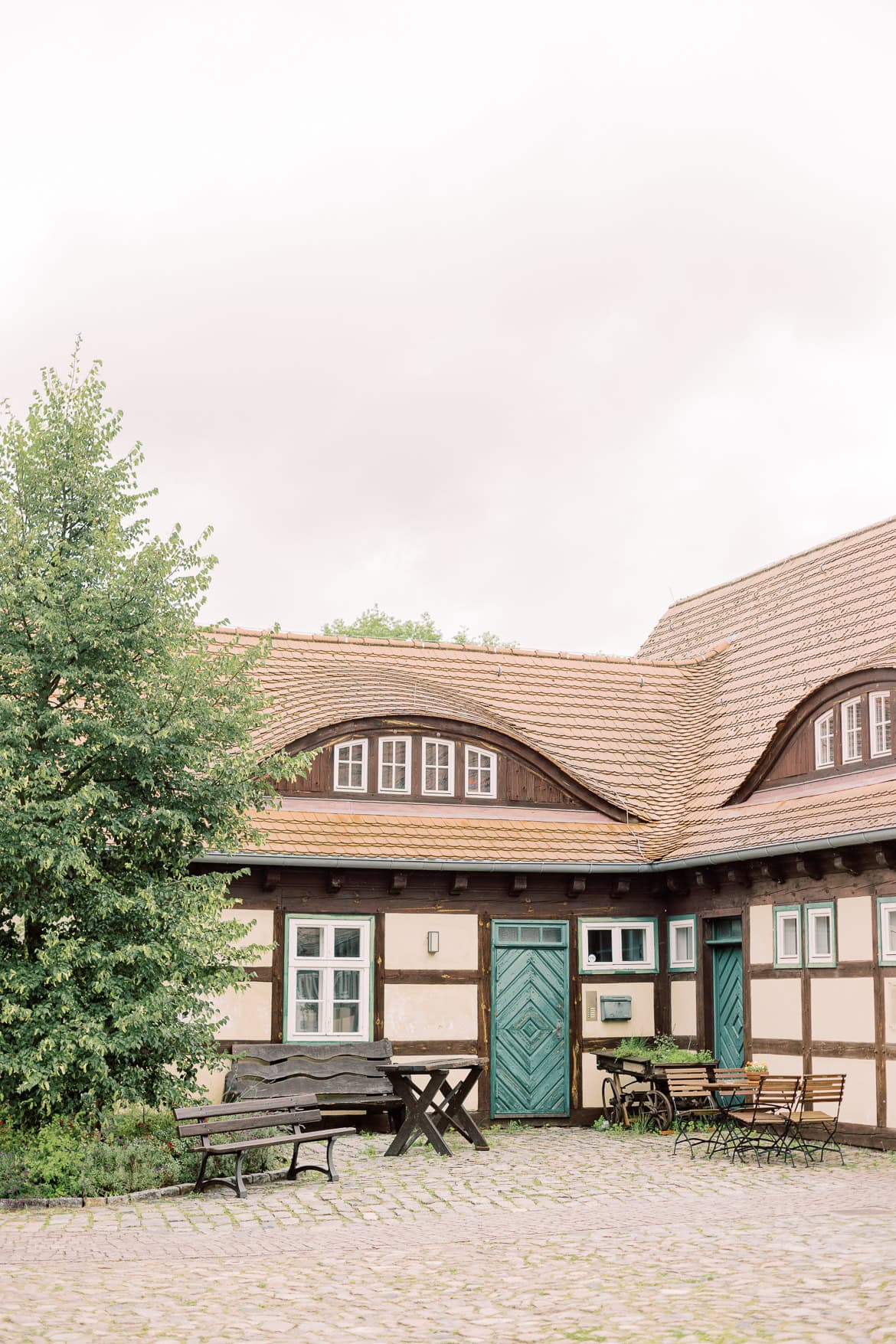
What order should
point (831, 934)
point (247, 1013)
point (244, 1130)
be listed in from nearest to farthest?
point (244, 1130), point (831, 934), point (247, 1013)

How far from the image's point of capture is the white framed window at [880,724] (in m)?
15.7

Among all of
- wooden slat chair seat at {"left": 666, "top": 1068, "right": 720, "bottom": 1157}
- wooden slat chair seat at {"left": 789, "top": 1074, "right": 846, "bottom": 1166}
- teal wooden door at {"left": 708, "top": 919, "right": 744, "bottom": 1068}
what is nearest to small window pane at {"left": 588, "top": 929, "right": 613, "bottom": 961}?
teal wooden door at {"left": 708, "top": 919, "right": 744, "bottom": 1068}

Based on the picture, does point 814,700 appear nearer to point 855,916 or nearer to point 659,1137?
point 855,916

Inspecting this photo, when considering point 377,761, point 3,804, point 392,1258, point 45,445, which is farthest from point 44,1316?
A: point 377,761

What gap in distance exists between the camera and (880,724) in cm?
1578

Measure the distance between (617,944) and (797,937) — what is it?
2.81 m

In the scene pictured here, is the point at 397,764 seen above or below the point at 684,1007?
above

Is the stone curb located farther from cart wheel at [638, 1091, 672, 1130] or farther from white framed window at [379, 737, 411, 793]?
white framed window at [379, 737, 411, 793]

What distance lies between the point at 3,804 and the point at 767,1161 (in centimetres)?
722

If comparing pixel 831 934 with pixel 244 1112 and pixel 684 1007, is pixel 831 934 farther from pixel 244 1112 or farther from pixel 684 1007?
pixel 244 1112

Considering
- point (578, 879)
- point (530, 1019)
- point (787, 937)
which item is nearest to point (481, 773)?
point (578, 879)

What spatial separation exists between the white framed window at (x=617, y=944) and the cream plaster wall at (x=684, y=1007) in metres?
0.37

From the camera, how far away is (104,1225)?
10.1 meters

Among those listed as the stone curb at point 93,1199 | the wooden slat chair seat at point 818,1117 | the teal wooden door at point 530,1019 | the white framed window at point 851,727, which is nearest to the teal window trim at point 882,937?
the wooden slat chair seat at point 818,1117
